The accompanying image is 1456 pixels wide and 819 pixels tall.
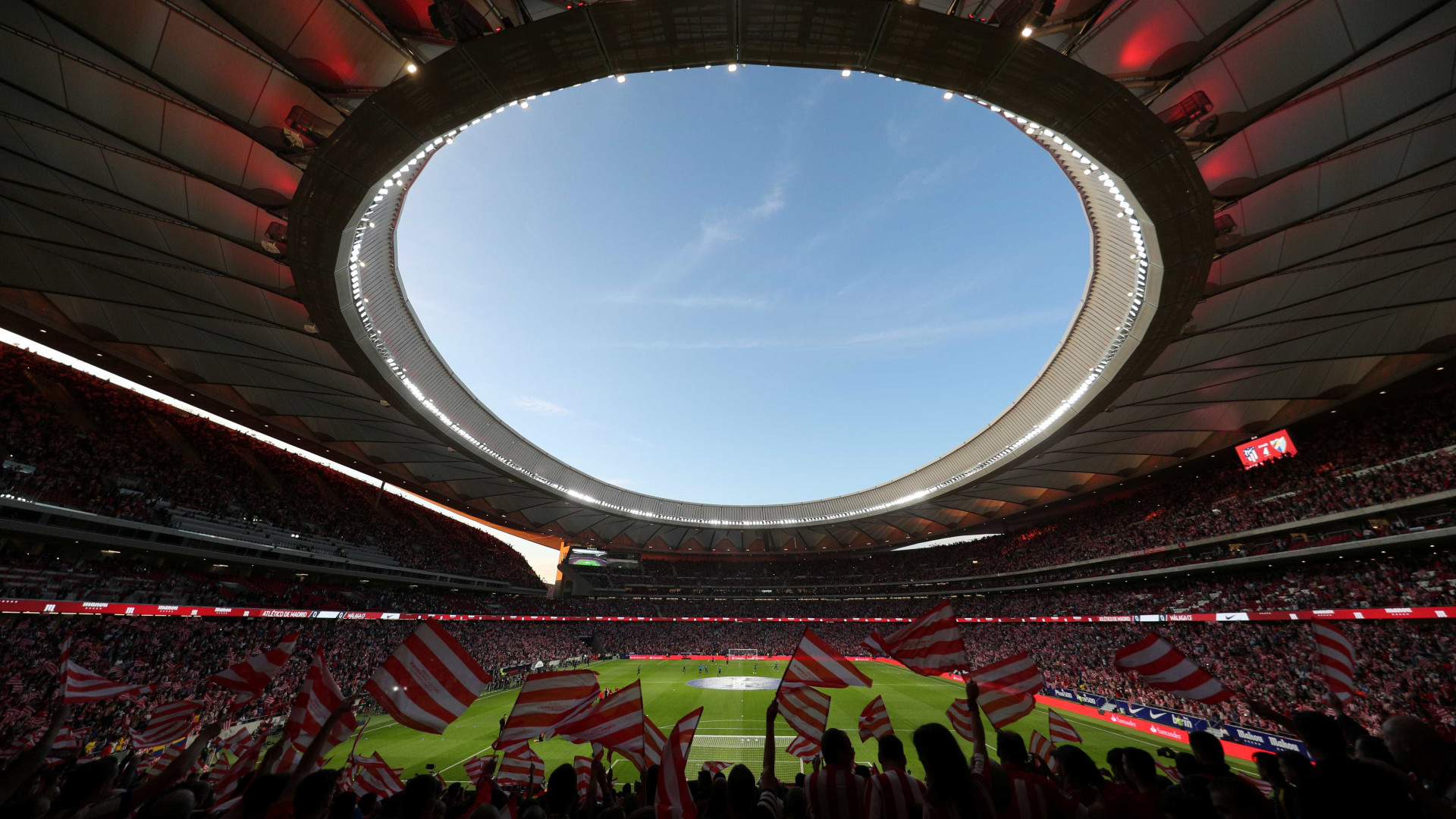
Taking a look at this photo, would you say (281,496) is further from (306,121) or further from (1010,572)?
(1010,572)

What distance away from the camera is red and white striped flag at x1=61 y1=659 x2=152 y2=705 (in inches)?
349

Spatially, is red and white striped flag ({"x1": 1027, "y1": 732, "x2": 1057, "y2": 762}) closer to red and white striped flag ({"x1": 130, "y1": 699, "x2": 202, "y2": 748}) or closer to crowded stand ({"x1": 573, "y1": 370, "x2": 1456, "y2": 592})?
red and white striped flag ({"x1": 130, "y1": 699, "x2": 202, "y2": 748})

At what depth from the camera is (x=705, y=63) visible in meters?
13.1

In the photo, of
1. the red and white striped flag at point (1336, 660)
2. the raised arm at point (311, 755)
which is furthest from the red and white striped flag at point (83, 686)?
the red and white striped flag at point (1336, 660)

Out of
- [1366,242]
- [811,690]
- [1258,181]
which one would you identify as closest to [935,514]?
[1366,242]

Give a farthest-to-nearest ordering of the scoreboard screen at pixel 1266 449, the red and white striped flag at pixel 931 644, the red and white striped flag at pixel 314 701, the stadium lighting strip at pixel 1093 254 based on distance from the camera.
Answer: the scoreboard screen at pixel 1266 449 → the stadium lighting strip at pixel 1093 254 → the red and white striped flag at pixel 931 644 → the red and white striped flag at pixel 314 701

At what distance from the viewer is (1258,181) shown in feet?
47.2

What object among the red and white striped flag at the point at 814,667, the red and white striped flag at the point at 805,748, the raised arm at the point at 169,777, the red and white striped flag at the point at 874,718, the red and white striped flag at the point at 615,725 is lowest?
the red and white striped flag at the point at 805,748

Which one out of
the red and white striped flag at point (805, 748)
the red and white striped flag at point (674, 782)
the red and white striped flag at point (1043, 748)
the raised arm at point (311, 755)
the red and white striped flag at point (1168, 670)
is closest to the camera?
the raised arm at point (311, 755)

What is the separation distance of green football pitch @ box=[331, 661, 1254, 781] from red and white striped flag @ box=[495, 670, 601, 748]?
43.7 ft

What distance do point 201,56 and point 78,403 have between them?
31.1 meters

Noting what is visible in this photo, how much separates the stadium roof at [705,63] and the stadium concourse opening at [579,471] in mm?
108

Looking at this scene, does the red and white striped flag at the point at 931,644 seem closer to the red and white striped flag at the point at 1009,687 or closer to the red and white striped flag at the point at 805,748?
the red and white striped flag at the point at 1009,687

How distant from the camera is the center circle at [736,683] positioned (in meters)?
40.9
